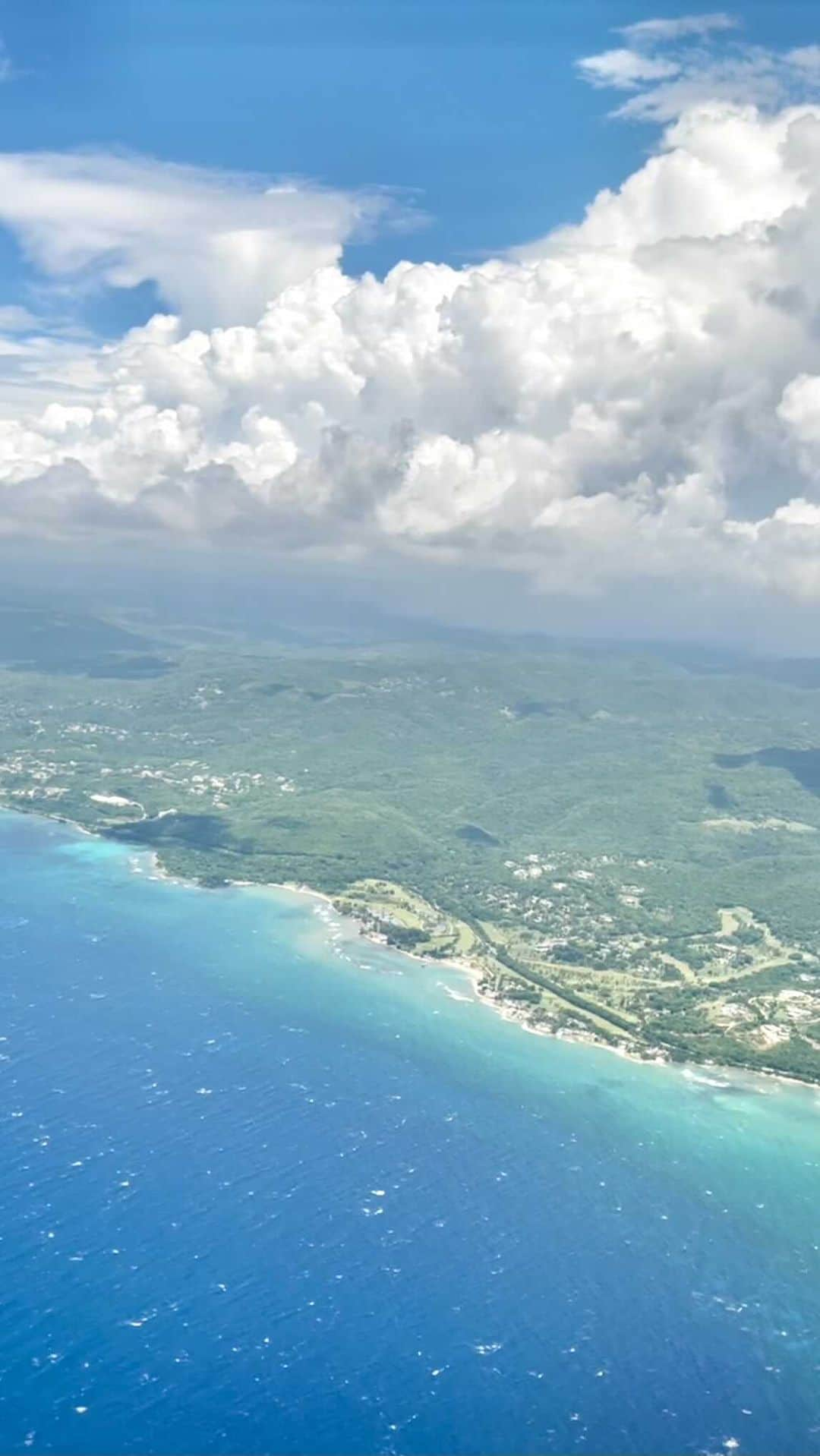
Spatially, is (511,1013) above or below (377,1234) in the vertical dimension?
above

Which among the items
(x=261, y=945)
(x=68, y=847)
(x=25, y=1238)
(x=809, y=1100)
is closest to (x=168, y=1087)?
(x=25, y=1238)

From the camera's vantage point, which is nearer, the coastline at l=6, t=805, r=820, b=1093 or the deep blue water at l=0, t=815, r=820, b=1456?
the deep blue water at l=0, t=815, r=820, b=1456

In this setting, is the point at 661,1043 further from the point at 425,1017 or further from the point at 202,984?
the point at 202,984

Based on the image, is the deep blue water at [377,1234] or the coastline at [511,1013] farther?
the coastline at [511,1013]

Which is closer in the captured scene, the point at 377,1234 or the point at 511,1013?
the point at 377,1234
